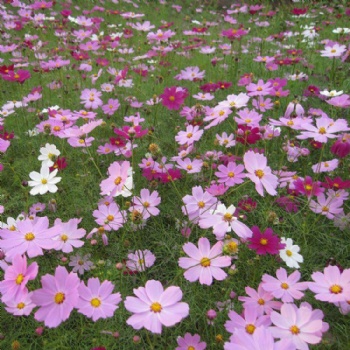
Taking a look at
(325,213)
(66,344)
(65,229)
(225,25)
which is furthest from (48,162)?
(225,25)

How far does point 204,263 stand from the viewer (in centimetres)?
91

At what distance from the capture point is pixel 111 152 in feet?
5.62

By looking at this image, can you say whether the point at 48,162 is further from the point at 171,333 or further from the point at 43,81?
the point at 43,81

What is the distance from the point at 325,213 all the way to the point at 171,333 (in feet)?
2.01

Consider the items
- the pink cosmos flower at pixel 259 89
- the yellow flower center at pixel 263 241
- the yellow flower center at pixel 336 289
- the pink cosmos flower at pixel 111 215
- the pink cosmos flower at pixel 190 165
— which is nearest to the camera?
the yellow flower center at pixel 336 289

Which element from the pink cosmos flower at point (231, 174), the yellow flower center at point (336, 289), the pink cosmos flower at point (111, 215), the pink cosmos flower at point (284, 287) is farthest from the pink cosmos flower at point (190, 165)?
the yellow flower center at point (336, 289)

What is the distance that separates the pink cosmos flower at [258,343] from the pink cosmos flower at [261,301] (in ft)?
0.73

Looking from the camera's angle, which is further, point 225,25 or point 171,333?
point 225,25

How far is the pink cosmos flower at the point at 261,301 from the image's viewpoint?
3.00ft

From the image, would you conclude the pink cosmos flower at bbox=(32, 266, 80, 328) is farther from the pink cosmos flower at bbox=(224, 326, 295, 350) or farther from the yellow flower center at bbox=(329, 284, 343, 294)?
the yellow flower center at bbox=(329, 284, 343, 294)

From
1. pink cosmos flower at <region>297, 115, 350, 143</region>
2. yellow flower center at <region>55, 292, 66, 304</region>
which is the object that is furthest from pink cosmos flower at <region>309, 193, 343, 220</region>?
yellow flower center at <region>55, 292, 66, 304</region>

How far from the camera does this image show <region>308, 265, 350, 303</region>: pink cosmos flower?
848 millimetres

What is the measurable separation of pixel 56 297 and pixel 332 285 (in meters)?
0.62

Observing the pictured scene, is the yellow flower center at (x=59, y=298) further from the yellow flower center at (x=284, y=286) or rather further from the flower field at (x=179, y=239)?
the yellow flower center at (x=284, y=286)
